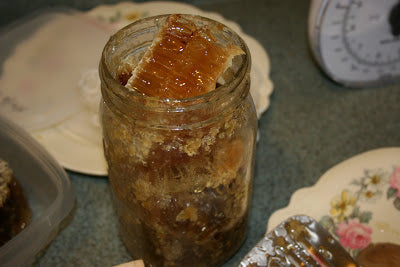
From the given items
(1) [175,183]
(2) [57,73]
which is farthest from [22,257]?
(2) [57,73]

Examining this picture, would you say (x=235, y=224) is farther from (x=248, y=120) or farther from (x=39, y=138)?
(x=39, y=138)

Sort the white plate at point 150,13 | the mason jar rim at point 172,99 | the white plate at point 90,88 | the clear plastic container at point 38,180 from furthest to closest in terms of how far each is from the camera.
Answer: the white plate at point 150,13
the white plate at point 90,88
the clear plastic container at point 38,180
the mason jar rim at point 172,99

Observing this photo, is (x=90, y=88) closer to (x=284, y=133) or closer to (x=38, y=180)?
(x=38, y=180)

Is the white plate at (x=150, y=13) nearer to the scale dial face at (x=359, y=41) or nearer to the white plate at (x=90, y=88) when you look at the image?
the white plate at (x=90, y=88)

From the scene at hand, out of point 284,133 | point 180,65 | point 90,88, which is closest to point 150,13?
point 90,88

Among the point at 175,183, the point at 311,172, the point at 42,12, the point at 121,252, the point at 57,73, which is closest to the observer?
the point at 175,183

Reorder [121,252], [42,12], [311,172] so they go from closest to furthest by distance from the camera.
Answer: [121,252] < [311,172] < [42,12]

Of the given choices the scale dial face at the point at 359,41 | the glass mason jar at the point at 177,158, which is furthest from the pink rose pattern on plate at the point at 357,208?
the scale dial face at the point at 359,41
